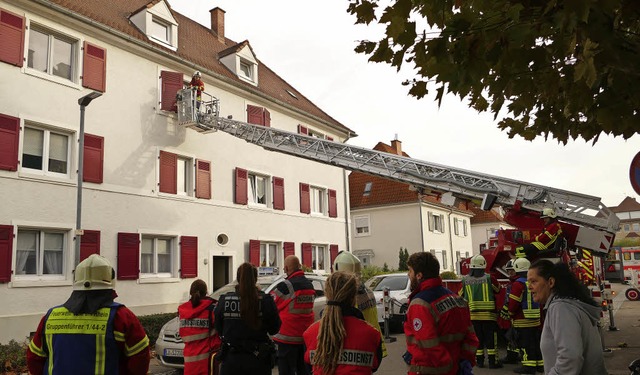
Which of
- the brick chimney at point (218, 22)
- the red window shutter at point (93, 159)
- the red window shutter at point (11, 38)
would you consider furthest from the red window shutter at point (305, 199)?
the red window shutter at point (11, 38)

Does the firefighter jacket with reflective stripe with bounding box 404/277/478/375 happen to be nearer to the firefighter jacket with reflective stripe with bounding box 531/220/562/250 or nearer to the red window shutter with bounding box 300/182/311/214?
the firefighter jacket with reflective stripe with bounding box 531/220/562/250

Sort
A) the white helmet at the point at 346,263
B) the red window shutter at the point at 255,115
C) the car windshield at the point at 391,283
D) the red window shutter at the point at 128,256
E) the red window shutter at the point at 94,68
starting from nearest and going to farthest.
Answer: the white helmet at the point at 346,263, the red window shutter at the point at 94,68, the red window shutter at the point at 128,256, the car windshield at the point at 391,283, the red window shutter at the point at 255,115

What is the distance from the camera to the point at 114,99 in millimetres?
15875

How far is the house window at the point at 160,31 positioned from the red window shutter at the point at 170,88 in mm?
1835

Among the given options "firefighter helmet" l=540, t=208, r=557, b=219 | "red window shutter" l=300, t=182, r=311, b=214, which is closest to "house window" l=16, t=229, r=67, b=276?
"red window shutter" l=300, t=182, r=311, b=214

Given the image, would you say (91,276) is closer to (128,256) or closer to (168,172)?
(128,256)

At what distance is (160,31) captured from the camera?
19.1 meters

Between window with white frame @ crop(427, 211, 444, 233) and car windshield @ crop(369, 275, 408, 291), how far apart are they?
2083 centimetres

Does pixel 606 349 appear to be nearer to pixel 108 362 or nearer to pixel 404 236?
pixel 108 362

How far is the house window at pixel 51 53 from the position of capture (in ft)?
45.9

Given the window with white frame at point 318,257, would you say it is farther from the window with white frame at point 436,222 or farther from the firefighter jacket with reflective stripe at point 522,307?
the firefighter jacket with reflective stripe at point 522,307

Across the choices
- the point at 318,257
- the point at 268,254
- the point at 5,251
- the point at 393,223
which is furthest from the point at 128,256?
the point at 393,223

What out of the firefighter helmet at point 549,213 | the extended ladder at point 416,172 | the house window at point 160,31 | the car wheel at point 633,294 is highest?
the house window at point 160,31

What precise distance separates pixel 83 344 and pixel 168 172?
46.5 ft
